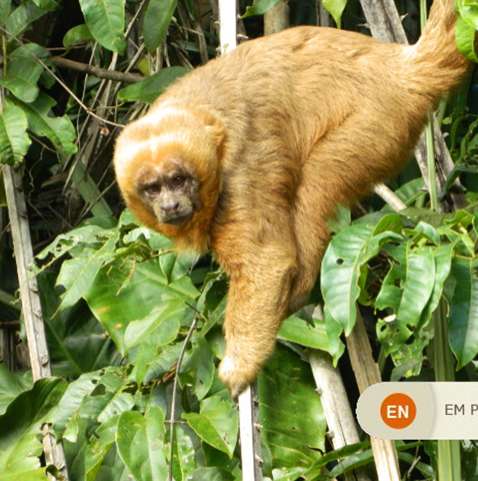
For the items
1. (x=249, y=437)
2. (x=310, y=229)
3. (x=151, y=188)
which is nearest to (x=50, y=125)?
(x=151, y=188)

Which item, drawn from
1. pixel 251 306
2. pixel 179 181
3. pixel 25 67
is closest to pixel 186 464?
pixel 251 306

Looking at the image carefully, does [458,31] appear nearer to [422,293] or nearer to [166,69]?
[422,293]

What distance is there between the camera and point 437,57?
14.1ft

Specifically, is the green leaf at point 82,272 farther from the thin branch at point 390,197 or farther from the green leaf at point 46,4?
the thin branch at point 390,197

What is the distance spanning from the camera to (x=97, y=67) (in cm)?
558

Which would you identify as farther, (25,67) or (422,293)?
(25,67)

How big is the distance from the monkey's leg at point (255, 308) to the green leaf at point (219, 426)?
372 mm

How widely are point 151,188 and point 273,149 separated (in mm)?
483

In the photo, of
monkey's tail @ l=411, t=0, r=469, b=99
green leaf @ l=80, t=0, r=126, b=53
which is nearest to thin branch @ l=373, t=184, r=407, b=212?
monkey's tail @ l=411, t=0, r=469, b=99

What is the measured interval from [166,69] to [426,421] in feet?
6.46

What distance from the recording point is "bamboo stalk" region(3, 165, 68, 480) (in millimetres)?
5215

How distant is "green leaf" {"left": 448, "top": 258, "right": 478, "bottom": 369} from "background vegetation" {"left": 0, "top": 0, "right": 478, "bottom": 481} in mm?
173
